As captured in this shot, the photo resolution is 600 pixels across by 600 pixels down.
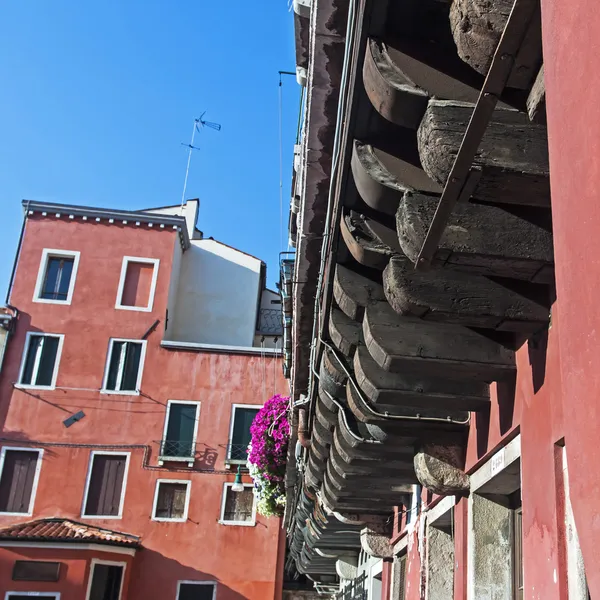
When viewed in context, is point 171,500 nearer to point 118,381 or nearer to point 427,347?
point 118,381

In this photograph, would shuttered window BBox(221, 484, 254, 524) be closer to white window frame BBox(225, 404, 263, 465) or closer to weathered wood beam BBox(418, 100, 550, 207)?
white window frame BBox(225, 404, 263, 465)

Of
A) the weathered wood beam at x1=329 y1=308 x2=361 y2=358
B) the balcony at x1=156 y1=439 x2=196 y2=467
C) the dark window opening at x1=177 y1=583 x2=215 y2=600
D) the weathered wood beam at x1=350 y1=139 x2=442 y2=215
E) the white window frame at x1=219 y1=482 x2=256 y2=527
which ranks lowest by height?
the dark window opening at x1=177 y1=583 x2=215 y2=600

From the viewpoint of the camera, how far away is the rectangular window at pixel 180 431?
67.9 ft

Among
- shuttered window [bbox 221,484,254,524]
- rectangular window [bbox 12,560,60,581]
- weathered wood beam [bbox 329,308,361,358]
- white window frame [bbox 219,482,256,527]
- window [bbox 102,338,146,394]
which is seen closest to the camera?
weathered wood beam [bbox 329,308,361,358]

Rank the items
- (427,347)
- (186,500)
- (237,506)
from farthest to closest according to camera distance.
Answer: (237,506), (186,500), (427,347)

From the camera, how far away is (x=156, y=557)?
19.6 meters

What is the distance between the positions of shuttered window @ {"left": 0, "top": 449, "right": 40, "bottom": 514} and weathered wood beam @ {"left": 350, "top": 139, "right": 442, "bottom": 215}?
19.3 metres

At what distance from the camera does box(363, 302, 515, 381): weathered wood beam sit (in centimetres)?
361

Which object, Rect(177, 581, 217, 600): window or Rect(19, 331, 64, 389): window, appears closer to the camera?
Rect(177, 581, 217, 600): window

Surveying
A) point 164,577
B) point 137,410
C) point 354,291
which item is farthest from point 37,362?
point 354,291

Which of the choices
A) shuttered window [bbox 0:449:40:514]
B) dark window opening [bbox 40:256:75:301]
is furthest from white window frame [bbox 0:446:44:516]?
dark window opening [bbox 40:256:75:301]

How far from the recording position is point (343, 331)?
4211 mm

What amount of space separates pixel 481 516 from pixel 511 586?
1.39 ft

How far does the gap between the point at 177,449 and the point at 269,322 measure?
20.6ft
